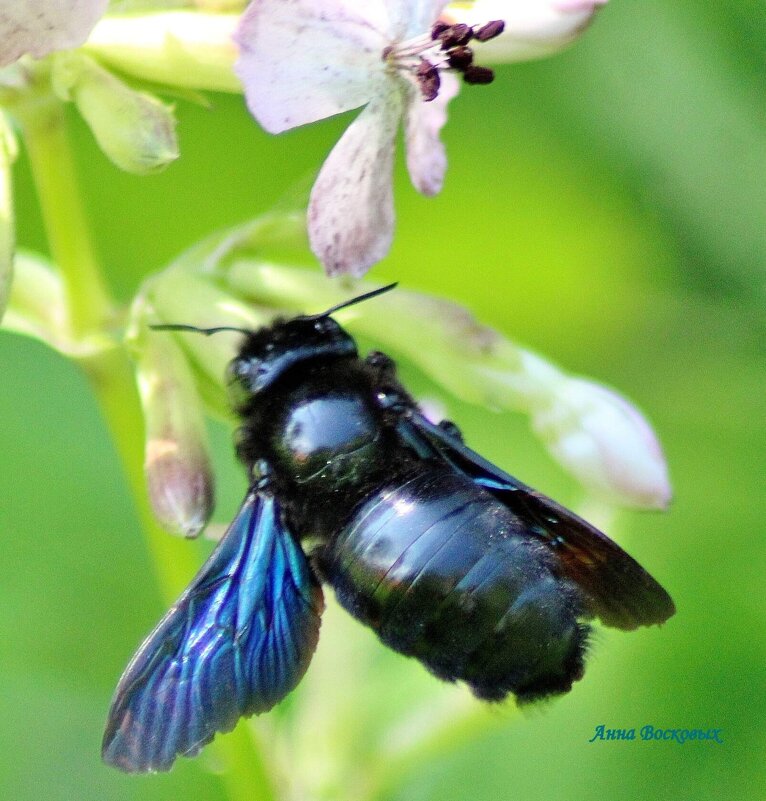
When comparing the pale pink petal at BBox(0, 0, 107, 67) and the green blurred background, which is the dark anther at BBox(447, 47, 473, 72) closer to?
the pale pink petal at BBox(0, 0, 107, 67)

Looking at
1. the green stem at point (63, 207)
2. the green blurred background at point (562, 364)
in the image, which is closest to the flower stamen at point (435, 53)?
the green stem at point (63, 207)

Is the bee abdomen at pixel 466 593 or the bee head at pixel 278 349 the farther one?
the bee head at pixel 278 349

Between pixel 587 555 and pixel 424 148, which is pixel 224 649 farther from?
pixel 424 148

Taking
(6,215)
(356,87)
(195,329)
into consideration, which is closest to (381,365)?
(195,329)

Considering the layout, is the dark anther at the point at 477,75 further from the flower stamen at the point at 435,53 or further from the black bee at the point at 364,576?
the black bee at the point at 364,576

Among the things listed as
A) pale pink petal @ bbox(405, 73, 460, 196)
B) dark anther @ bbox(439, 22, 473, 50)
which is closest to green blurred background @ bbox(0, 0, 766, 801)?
pale pink petal @ bbox(405, 73, 460, 196)
